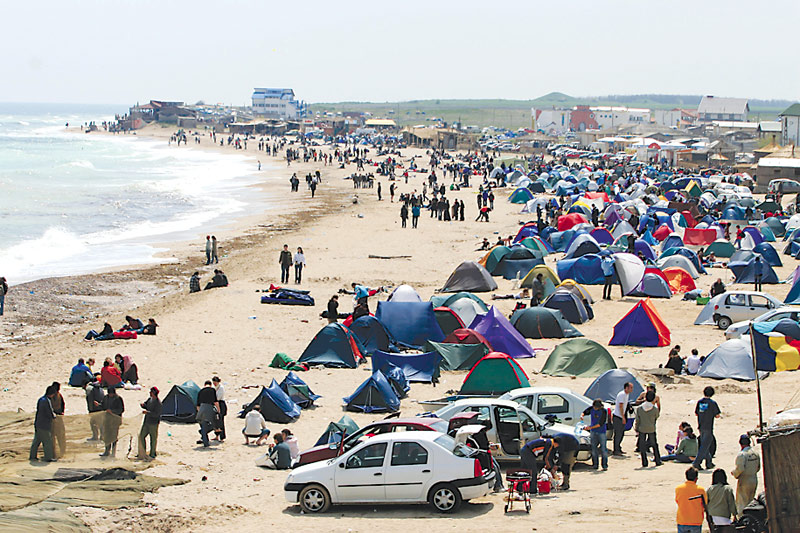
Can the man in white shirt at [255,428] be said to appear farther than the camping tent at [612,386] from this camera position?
No

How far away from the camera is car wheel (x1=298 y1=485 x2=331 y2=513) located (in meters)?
10.2

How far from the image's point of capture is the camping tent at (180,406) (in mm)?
14289

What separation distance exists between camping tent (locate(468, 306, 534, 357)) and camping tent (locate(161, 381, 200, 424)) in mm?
6284

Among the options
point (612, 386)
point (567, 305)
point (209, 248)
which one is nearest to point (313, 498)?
point (612, 386)

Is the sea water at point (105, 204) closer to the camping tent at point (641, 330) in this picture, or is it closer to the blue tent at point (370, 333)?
the blue tent at point (370, 333)

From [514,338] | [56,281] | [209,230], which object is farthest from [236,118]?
[514,338]

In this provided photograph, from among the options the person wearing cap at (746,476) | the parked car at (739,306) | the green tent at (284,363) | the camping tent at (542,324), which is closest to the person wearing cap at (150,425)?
the green tent at (284,363)

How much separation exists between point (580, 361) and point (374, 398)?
4.09m

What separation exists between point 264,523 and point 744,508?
496 cm

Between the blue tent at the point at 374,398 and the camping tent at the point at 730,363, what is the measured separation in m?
5.63

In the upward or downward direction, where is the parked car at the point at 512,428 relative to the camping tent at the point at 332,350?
upward

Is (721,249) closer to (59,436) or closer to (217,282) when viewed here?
(217,282)

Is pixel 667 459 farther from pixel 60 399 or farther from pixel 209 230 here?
pixel 209 230

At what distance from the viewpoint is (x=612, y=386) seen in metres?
13.9
